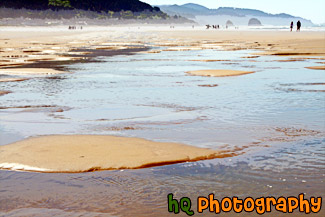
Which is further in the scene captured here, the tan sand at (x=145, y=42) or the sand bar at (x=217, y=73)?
the tan sand at (x=145, y=42)

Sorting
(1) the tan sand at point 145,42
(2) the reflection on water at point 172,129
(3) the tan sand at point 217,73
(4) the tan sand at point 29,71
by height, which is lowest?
(1) the tan sand at point 145,42

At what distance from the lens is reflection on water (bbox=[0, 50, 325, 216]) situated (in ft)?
14.7

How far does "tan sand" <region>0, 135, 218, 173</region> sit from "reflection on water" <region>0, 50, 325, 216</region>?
22 centimetres

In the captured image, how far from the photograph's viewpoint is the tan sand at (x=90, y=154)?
5426 mm

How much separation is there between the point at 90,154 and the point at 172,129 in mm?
1799

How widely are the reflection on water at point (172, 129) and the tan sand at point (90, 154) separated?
223mm

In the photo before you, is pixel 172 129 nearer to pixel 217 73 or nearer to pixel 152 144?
pixel 152 144

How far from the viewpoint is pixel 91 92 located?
1172cm

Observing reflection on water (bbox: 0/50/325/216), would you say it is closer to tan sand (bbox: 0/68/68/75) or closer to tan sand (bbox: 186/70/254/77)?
tan sand (bbox: 186/70/254/77)

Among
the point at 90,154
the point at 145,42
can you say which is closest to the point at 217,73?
the point at 90,154

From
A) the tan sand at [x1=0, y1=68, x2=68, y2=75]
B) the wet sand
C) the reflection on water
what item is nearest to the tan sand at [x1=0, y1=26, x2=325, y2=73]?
the wet sand

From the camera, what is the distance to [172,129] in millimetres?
7410

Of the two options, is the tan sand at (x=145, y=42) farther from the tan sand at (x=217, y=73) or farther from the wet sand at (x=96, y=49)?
the tan sand at (x=217, y=73)

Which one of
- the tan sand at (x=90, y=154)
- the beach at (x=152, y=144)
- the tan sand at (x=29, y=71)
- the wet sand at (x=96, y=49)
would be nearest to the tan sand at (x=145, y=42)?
the wet sand at (x=96, y=49)
